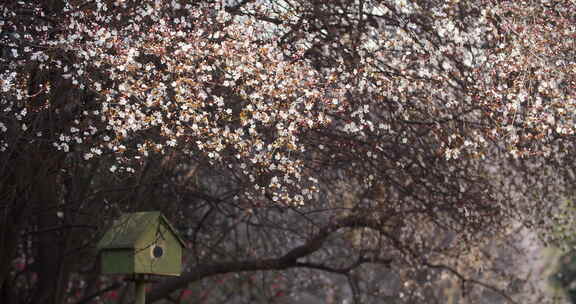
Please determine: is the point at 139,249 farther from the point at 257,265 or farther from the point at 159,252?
the point at 257,265

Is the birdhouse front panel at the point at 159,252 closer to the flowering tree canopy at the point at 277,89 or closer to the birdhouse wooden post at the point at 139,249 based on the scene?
the birdhouse wooden post at the point at 139,249

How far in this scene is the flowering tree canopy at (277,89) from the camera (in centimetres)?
613

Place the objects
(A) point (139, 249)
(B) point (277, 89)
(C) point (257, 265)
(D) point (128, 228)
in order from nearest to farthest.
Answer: (A) point (139, 249)
(D) point (128, 228)
(B) point (277, 89)
(C) point (257, 265)

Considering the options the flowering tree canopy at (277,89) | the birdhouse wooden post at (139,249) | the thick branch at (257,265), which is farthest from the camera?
the thick branch at (257,265)

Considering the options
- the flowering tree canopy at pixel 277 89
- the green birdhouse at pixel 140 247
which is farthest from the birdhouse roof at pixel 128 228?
the flowering tree canopy at pixel 277 89

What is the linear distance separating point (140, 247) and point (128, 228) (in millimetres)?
240

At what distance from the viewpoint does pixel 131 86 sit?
5.96m

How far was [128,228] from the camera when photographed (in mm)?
6133

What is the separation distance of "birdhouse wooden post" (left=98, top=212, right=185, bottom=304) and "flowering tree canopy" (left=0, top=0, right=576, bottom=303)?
1.52 ft

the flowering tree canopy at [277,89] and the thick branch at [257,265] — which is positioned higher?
the flowering tree canopy at [277,89]

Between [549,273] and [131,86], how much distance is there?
1737 cm

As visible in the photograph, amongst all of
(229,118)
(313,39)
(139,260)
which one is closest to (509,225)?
(313,39)

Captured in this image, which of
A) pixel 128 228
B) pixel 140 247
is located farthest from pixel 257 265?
pixel 140 247

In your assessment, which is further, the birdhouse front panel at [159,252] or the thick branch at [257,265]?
the thick branch at [257,265]
